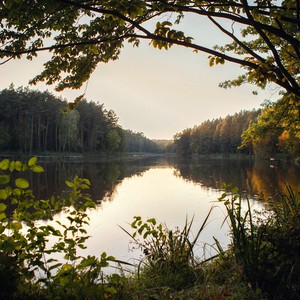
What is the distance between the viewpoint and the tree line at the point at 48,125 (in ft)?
197

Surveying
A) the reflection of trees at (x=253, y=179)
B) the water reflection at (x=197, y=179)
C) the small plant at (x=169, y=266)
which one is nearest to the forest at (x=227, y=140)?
the reflection of trees at (x=253, y=179)

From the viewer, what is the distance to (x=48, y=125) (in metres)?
72.8

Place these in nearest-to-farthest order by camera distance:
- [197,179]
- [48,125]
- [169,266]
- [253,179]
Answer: [169,266]
[253,179]
[197,179]
[48,125]

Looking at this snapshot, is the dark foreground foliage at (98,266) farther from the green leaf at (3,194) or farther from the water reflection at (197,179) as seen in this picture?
the water reflection at (197,179)

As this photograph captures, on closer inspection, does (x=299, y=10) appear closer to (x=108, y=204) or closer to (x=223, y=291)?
(x=223, y=291)

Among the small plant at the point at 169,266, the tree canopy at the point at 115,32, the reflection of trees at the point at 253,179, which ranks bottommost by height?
the reflection of trees at the point at 253,179

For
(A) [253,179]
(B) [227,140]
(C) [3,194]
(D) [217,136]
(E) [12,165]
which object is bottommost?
(A) [253,179]

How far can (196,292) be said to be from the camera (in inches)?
124

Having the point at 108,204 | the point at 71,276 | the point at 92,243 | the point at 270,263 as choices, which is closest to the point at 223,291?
the point at 270,263

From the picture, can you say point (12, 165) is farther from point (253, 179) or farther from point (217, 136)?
point (217, 136)

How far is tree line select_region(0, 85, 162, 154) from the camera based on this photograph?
197 ft

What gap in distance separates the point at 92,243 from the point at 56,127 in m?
64.2

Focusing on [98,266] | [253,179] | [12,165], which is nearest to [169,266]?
[98,266]

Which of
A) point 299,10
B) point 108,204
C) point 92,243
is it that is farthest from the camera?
point 108,204
